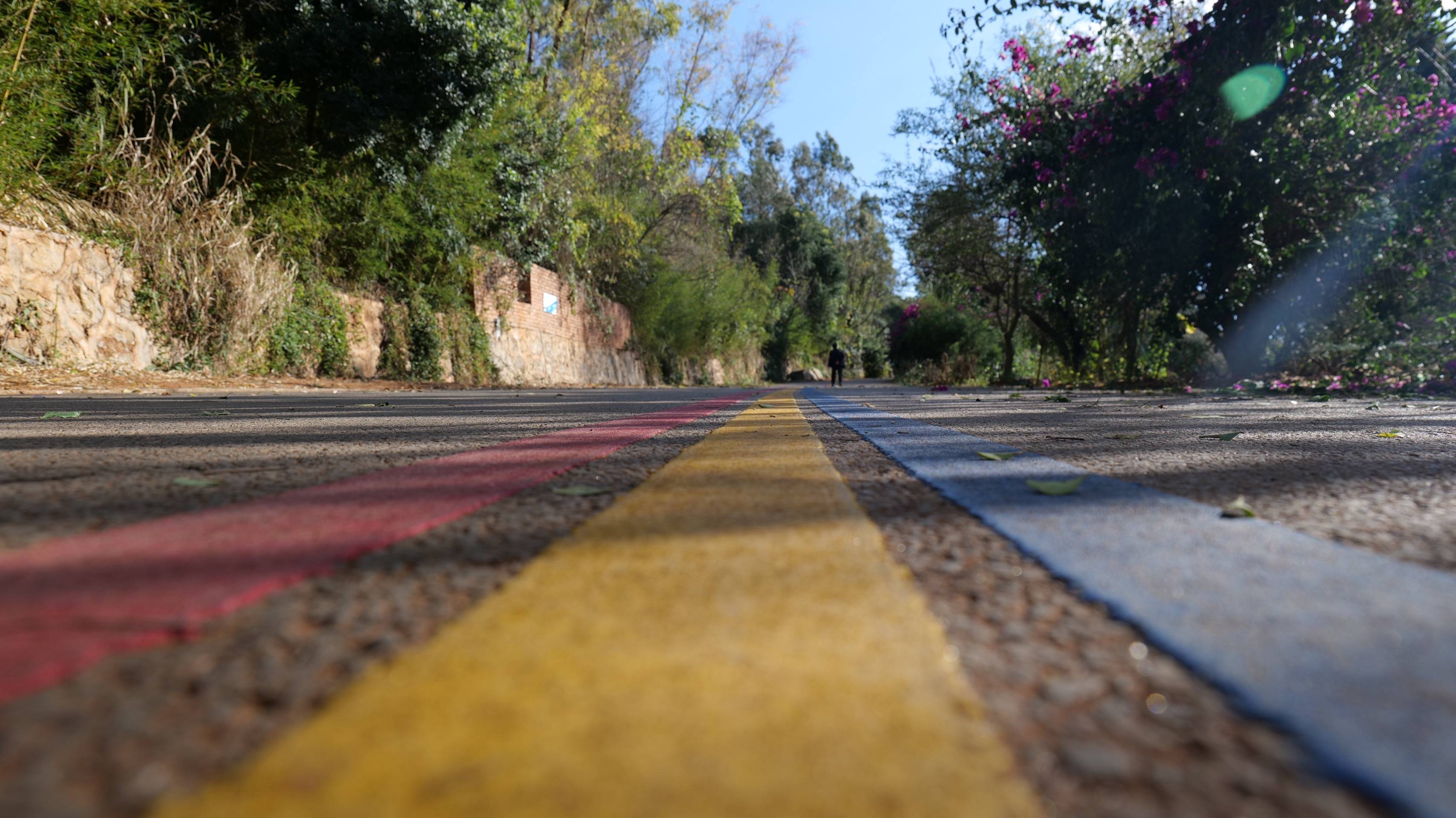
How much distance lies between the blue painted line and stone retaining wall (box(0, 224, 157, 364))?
8691 mm

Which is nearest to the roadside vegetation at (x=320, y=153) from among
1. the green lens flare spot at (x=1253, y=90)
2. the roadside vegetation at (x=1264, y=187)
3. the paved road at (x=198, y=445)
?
the paved road at (x=198, y=445)

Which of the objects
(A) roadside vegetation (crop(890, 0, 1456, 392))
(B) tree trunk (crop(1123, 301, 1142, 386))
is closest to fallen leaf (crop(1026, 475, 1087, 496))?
(A) roadside vegetation (crop(890, 0, 1456, 392))

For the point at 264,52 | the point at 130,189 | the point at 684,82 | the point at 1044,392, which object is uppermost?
the point at 684,82

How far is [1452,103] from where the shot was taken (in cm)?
755

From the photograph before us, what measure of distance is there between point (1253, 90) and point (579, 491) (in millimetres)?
9352

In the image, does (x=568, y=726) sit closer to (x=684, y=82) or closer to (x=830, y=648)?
(x=830, y=648)

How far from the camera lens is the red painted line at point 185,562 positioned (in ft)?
2.38

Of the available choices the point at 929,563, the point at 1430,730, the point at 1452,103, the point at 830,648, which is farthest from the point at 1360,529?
the point at 1452,103

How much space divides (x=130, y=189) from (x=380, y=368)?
414cm

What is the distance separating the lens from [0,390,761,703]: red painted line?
0.73 meters

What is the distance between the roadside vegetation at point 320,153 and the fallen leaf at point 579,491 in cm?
761

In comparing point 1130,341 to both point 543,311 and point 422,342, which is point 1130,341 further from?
point 543,311

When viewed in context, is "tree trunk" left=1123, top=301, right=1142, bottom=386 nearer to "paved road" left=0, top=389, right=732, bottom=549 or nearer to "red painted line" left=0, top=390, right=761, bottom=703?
"paved road" left=0, top=389, right=732, bottom=549

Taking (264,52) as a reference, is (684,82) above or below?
above
